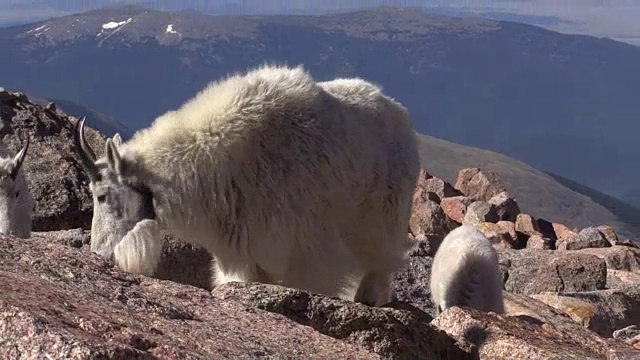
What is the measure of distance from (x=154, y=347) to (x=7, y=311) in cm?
45

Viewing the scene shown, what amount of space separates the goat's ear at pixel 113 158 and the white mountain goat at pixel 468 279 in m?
2.54

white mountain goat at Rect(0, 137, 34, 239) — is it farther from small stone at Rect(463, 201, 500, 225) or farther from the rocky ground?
small stone at Rect(463, 201, 500, 225)

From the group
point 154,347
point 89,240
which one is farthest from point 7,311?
point 89,240

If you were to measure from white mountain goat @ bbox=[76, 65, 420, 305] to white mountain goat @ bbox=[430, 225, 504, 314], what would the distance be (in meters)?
0.81

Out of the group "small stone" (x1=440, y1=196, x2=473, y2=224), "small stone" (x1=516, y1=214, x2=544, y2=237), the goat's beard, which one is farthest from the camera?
"small stone" (x1=440, y1=196, x2=473, y2=224)

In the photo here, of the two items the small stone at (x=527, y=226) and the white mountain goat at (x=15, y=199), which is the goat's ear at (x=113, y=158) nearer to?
the white mountain goat at (x=15, y=199)

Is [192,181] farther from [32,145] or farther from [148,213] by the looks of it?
[32,145]

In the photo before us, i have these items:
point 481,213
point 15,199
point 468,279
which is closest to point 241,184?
point 468,279

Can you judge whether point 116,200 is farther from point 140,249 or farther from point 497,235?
point 497,235

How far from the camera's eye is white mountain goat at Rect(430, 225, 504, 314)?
26.0 feet

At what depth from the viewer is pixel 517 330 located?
5355mm

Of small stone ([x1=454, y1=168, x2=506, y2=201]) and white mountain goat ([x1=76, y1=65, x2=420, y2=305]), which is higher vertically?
white mountain goat ([x1=76, y1=65, x2=420, y2=305])

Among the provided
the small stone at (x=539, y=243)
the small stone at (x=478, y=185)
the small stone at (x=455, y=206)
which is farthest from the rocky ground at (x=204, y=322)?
the small stone at (x=478, y=185)

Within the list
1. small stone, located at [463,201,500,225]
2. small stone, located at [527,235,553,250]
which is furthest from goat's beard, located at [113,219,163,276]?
small stone, located at [463,201,500,225]
